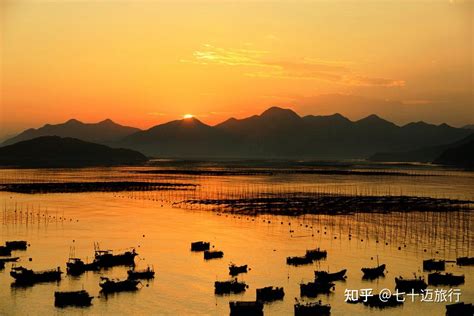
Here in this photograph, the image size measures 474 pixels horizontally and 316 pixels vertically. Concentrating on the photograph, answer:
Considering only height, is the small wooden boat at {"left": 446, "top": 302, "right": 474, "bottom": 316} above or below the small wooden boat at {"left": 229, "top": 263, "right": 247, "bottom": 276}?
below

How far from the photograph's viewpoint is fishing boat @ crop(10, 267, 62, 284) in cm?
5616

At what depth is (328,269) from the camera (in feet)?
205

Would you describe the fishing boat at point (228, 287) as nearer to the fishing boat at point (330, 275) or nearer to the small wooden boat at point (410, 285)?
the fishing boat at point (330, 275)

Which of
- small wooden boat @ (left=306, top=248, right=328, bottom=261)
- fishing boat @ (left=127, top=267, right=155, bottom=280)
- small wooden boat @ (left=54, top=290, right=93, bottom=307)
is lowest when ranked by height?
small wooden boat @ (left=54, top=290, right=93, bottom=307)

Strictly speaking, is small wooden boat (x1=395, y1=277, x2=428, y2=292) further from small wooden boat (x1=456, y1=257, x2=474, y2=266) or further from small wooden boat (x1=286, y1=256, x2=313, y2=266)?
small wooden boat (x1=286, y1=256, x2=313, y2=266)

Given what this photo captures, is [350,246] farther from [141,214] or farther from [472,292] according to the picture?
[141,214]

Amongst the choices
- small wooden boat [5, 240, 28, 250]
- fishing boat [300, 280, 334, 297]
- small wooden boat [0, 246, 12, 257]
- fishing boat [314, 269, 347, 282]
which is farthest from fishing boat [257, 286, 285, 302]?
small wooden boat [5, 240, 28, 250]

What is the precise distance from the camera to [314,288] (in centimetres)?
5225

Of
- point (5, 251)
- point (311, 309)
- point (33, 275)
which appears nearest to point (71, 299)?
point (33, 275)

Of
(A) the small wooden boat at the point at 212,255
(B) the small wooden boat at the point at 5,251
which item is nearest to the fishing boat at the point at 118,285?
(A) the small wooden boat at the point at 212,255

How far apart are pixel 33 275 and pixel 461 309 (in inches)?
Answer: 1627

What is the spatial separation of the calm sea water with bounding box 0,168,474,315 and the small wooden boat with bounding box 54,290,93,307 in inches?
34.7

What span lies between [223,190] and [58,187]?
4909 cm

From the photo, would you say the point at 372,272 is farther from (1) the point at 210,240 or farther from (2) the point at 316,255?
(1) the point at 210,240
